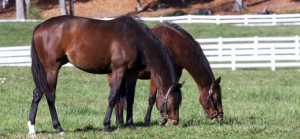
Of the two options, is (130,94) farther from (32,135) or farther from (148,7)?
(148,7)

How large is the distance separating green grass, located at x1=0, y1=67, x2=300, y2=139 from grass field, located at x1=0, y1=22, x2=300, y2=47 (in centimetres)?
1465

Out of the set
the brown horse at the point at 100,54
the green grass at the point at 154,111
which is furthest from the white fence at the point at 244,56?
the brown horse at the point at 100,54

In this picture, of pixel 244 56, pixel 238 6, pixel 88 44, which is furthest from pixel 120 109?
pixel 238 6

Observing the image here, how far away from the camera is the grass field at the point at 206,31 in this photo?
32438mm

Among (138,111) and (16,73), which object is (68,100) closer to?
(138,111)

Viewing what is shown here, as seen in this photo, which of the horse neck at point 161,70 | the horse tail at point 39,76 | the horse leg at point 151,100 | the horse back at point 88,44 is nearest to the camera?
the horse tail at point 39,76

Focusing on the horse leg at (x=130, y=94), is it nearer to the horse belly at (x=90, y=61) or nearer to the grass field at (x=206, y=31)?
the horse belly at (x=90, y=61)

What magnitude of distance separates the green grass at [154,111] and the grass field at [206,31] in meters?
14.6

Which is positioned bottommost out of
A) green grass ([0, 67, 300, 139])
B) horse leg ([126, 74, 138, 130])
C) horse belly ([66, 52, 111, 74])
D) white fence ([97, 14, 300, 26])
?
white fence ([97, 14, 300, 26])

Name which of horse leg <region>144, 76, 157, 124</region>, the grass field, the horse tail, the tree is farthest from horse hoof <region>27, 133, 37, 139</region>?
the tree

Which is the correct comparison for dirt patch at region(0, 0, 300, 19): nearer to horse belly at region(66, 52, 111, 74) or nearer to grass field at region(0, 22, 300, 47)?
grass field at region(0, 22, 300, 47)

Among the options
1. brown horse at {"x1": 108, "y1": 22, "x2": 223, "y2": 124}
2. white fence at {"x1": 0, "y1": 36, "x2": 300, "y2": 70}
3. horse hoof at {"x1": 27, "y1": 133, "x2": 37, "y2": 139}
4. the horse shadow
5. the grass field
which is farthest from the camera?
the grass field

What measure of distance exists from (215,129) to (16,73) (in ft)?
36.4

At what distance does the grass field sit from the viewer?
32438 millimetres
